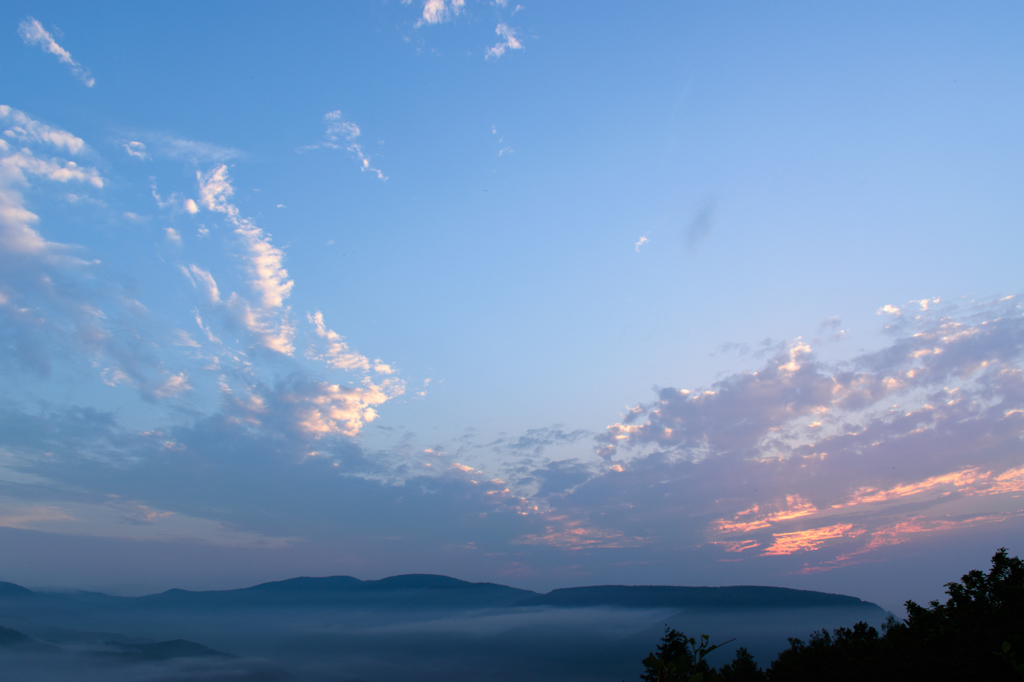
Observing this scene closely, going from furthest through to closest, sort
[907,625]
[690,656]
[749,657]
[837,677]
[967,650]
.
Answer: [749,657] < [907,625] < [837,677] < [967,650] < [690,656]

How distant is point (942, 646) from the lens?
3662cm

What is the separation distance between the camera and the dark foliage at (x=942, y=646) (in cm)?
3111

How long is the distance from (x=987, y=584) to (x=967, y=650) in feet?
51.6

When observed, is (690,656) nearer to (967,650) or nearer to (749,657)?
(967,650)

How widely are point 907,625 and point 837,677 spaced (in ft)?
36.3

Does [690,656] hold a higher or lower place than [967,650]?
higher

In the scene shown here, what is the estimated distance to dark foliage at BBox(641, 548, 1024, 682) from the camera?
102ft

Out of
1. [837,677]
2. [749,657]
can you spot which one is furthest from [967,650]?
[749,657]

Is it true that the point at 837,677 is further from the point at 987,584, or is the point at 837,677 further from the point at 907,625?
the point at 987,584

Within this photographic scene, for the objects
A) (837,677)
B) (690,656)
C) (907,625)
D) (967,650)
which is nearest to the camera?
(690,656)

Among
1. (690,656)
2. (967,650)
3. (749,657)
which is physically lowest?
(749,657)

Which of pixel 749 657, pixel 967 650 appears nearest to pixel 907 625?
pixel 967 650

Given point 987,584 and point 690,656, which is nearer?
point 690,656

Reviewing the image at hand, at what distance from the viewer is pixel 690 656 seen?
7.69 m
